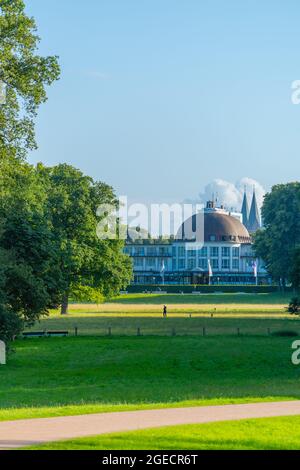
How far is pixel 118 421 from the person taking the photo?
719 inches

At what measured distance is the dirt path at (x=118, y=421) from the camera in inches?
638

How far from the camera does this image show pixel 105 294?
80.5 m

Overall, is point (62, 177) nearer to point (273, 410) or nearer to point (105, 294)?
point (105, 294)

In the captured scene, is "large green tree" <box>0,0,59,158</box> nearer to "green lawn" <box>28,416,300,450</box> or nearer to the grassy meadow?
the grassy meadow

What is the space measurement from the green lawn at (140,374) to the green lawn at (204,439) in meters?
3.89

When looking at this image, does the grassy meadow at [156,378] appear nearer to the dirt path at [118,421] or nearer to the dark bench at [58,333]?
the dirt path at [118,421]

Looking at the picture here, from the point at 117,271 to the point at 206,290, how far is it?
80687 millimetres

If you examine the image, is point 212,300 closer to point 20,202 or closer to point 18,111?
point 20,202

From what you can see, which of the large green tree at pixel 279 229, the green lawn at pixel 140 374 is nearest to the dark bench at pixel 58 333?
the green lawn at pixel 140 374

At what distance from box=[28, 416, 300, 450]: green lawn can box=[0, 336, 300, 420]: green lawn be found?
3887 millimetres

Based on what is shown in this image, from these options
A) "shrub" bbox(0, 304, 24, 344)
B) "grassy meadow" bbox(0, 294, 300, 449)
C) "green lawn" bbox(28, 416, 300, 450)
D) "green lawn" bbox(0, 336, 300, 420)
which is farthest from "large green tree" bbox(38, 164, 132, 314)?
"green lawn" bbox(28, 416, 300, 450)

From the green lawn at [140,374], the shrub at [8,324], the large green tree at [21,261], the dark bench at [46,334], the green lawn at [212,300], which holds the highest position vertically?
the large green tree at [21,261]

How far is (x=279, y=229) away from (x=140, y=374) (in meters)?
87.1
